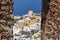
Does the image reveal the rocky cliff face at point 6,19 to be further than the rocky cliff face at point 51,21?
No

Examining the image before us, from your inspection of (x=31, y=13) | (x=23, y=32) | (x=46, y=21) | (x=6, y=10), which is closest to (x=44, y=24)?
(x=46, y=21)

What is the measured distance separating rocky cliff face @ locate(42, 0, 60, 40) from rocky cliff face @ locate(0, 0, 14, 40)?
38cm

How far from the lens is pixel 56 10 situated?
268 cm

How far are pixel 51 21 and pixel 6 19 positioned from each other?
487 mm

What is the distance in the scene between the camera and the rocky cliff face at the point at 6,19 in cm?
252

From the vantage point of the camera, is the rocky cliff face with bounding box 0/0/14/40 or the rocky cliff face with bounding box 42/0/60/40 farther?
the rocky cliff face with bounding box 42/0/60/40

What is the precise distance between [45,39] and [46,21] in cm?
19

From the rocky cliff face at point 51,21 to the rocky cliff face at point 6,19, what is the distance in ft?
1.25

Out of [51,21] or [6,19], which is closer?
[6,19]

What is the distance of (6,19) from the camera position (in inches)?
101

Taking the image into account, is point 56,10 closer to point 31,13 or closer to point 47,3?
point 47,3

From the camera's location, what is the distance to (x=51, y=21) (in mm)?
2721

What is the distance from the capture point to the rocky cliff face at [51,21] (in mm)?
2678

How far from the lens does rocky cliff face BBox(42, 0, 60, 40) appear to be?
8.79 feet
